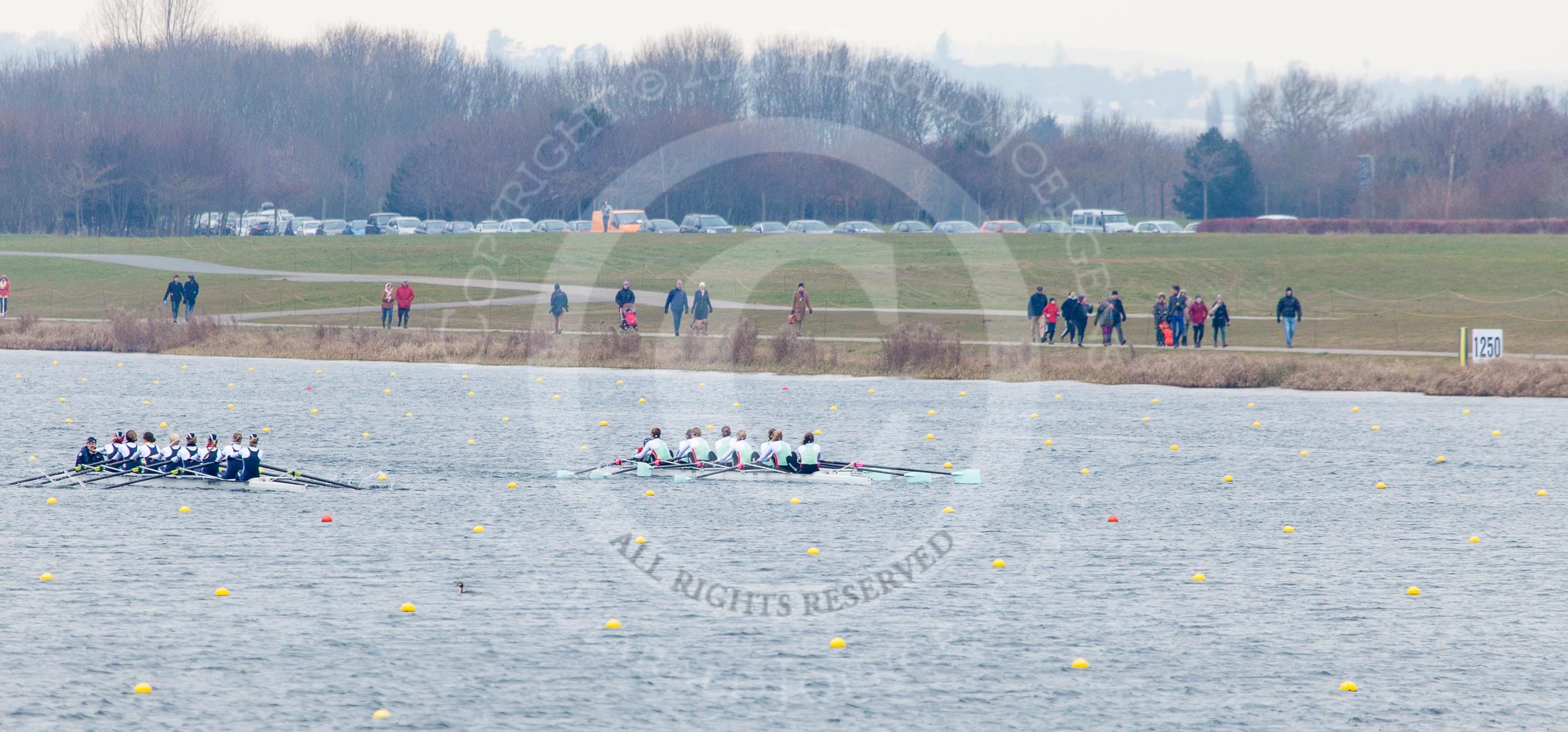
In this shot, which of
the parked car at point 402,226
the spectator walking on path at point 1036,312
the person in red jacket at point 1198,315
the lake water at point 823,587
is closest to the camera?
the lake water at point 823,587

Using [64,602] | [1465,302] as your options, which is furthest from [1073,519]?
[1465,302]

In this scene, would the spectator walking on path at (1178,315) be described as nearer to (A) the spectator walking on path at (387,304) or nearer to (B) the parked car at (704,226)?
(A) the spectator walking on path at (387,304)

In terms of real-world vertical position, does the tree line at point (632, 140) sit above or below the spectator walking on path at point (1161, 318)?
above

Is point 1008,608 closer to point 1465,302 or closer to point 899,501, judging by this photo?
point 899,501

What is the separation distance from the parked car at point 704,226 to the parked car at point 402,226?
584 inches

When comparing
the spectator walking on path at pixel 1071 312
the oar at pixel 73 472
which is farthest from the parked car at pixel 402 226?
the oar at pixel 73 472

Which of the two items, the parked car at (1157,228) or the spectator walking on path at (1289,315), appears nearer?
the spectator walking on path at (1289,315)

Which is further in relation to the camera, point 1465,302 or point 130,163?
point 130,163

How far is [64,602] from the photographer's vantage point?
16484mm

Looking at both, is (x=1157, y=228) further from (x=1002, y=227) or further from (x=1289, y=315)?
(x=1289, y=315)

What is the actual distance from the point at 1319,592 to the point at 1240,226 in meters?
→ 68.9

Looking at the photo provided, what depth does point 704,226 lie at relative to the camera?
8244cm

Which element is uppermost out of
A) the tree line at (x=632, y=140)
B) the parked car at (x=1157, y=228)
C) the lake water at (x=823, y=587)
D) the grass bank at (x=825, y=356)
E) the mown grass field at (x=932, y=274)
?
the tree line at (x=632, y=140)

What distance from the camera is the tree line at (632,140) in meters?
89.9
